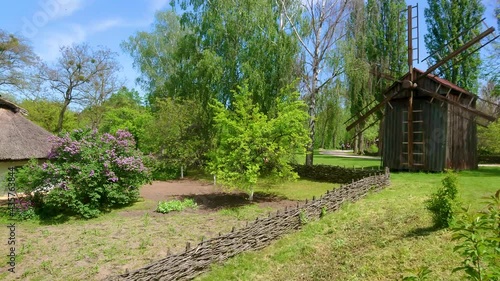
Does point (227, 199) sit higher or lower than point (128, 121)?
lower

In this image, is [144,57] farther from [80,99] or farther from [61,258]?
[61,258]

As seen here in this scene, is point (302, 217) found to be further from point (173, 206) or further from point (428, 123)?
point (428, 123)

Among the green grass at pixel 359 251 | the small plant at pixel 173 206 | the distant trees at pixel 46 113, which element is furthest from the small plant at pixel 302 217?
the distant trees at pixel 46 113

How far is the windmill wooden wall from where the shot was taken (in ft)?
62.6

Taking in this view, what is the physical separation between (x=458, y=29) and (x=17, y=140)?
1185 inches

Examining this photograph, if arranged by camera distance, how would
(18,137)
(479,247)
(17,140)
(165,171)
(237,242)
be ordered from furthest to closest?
(165,171) → (18,137) → (17,140) → (237,242) → (479,247)

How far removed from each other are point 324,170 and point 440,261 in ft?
41.3

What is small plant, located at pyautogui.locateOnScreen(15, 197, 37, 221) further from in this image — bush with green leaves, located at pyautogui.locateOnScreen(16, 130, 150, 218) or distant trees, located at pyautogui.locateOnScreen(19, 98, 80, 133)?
distant trees, located at pyautogui.locateOnScreen(19, 98, 80, 133)

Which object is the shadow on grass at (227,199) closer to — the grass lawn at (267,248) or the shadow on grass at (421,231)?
the grass lawn at (267,248)

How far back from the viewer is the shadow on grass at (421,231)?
8398 mm

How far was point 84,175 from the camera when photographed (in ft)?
40.8

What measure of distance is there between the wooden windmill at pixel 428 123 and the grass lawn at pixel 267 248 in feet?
22.0

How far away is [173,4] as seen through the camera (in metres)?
22.6

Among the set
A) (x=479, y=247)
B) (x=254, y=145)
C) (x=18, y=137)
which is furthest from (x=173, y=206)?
(x=479, y=247)
